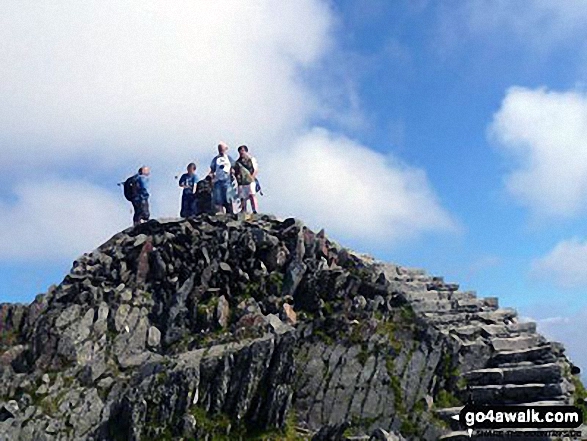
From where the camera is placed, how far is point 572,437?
18.6m

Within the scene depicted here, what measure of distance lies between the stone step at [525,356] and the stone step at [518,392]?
5.53 feet

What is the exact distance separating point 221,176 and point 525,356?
17001 mm

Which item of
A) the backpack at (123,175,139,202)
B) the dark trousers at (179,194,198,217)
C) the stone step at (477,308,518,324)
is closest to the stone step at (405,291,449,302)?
the stone step at (477,308,518,324)

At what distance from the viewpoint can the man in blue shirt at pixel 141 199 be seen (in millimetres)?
34562

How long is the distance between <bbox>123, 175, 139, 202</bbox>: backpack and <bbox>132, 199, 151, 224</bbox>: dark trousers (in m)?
0.35

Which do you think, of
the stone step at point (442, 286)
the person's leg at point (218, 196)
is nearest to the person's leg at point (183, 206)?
the person's leg at point (218, 196)

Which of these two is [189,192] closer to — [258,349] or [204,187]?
[204,187]

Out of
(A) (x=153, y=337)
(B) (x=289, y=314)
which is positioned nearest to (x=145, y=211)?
(A) (x=153, y=337)

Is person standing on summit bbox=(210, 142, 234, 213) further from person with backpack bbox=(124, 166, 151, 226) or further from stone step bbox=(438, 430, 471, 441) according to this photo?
stone step bbox=(438, 430, 471, 441)

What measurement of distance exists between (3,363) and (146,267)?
7.24 m

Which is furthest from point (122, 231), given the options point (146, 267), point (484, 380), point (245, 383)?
point (484, 380)

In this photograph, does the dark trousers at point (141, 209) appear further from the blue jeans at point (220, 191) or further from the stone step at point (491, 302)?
the stone step at point (491, 302)

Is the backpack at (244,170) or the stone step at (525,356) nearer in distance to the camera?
the stone step at (525,356)

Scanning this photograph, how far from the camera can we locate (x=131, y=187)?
34.7m
